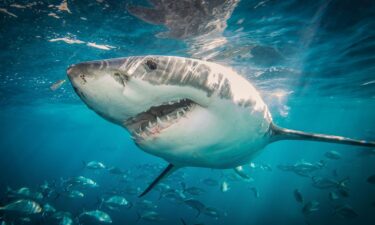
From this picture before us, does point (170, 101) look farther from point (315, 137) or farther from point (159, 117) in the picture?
point (315, 137)

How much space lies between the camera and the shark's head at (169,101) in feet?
6.77

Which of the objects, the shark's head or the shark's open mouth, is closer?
the shark's head

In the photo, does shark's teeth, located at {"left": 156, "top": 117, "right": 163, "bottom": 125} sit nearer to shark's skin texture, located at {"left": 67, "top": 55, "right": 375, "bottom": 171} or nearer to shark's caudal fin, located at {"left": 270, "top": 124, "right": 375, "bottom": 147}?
shark's skin texture, located at {"left": 67, "top": 55, "right": 375, "bottom": 171}

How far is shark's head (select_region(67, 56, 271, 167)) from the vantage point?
6.77 feet

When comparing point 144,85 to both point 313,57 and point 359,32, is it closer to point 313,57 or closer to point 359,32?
point 359,32

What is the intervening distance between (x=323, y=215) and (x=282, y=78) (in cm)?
1337

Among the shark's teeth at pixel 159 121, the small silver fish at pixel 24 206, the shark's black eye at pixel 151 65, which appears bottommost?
the small silver fish at pixel 24 206

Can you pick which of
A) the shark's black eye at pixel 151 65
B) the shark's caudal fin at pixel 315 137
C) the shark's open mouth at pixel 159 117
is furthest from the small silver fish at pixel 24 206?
the shark's black eye at pixel 151 65

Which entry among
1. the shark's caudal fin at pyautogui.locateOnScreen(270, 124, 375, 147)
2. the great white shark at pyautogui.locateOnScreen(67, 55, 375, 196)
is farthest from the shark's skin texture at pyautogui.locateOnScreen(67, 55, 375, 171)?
the shark's caudal fin at pyautogui.locateOnScreen(270, 124, 375, 147)

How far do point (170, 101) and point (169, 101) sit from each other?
0.03 feet

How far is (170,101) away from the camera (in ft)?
7.63

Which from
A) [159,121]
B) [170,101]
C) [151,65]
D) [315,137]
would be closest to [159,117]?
[159,121]

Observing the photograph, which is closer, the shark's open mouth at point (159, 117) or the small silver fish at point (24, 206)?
the shark's open mouth at point (159, 117)

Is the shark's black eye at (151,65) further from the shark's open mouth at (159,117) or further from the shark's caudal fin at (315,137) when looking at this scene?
the shark's caudal fin at (315,137)
